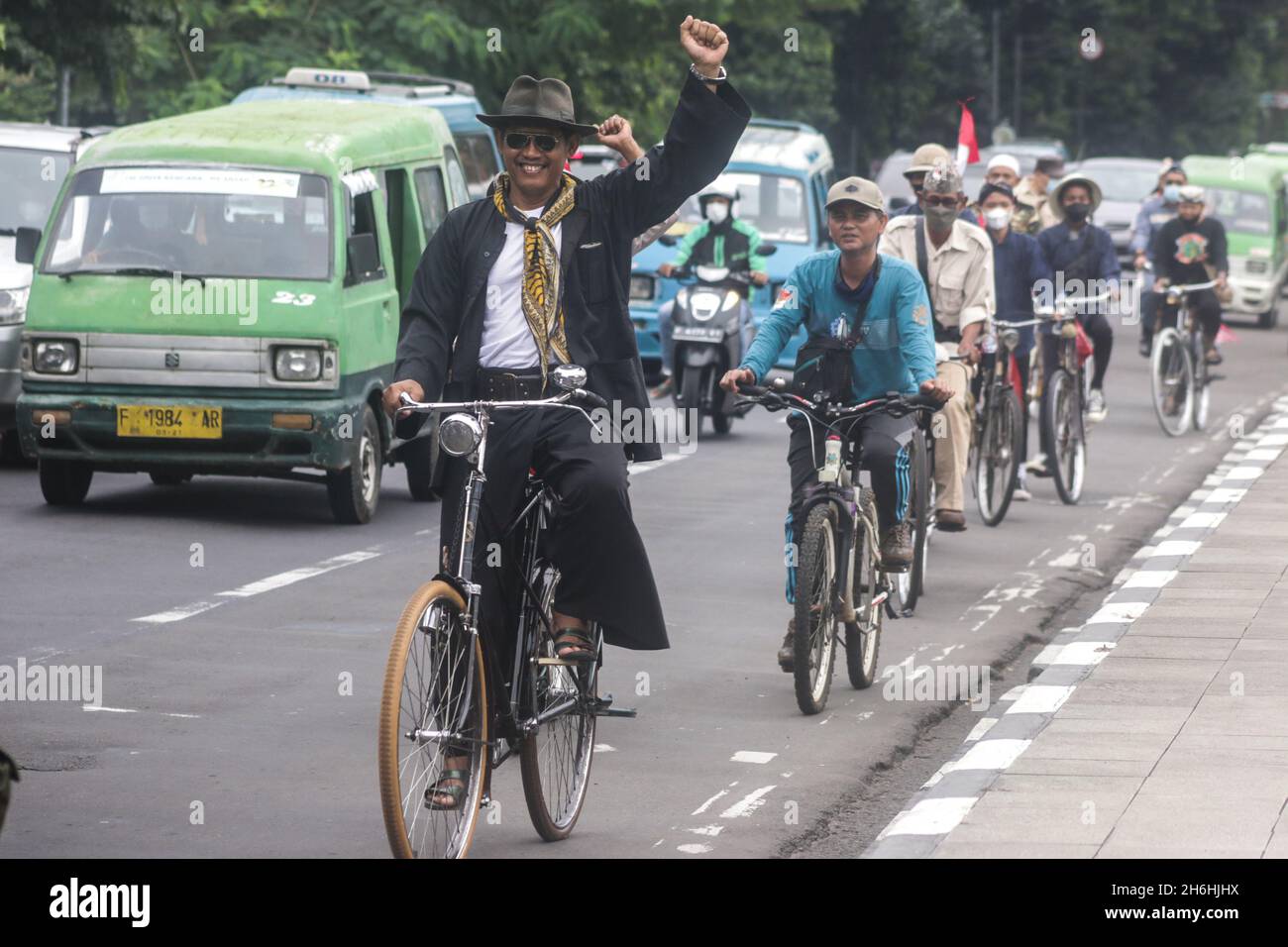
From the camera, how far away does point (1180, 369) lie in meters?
19.5

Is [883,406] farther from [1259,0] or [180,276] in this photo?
[1259,0]

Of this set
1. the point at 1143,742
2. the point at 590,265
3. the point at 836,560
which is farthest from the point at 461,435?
the point at 836,560

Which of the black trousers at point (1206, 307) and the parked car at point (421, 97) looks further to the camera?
the black trousers at point (1206, 307)

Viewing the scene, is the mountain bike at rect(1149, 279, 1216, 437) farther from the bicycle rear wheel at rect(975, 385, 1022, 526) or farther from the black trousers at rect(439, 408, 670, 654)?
the black trousers at rect(439, 408, 670, 654)

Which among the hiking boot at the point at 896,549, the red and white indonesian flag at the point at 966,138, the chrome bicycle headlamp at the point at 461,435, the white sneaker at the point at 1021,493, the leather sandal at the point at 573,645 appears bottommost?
the white sneaker at the point at 1021,493

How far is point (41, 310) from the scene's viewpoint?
12.9 metres

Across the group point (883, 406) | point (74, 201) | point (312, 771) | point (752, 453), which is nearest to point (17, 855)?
point (312, 771)

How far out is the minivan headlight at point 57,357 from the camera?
12.8 meters

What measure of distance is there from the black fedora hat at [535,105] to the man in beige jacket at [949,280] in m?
5.39

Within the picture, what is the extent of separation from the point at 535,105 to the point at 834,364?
9.98 feet

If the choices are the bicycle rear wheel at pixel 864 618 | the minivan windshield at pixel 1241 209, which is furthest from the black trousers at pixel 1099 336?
the minivan windshield at pixel 1241 209

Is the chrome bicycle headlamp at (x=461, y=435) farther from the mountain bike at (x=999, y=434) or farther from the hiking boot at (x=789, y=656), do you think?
the mountain bike at (x=999, y=434)

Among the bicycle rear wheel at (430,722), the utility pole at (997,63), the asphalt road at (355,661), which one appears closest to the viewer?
the bicycle rear wheel at (430,722)

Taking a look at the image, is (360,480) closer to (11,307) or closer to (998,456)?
(11,307)
